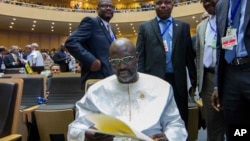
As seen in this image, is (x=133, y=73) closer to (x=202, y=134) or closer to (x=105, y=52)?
(x=105, y=52)

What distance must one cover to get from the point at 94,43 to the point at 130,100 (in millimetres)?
1102

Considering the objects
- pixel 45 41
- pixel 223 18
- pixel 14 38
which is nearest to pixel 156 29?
pixel 223 18

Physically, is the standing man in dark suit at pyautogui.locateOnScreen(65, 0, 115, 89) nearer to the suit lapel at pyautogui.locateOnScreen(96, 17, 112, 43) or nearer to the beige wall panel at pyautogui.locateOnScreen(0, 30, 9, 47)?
the suit lapel at pyautogui.locateOnScreen(96, 17, 112, 43)

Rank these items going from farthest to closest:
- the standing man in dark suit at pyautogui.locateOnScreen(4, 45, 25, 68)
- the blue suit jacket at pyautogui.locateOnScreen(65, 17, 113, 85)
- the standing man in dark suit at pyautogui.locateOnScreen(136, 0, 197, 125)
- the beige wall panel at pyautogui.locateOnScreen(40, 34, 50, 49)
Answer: the beige wall panel at pyautogui.locateOnScreen(40, 34, 50, 49), the standing man in dark suit at pyautogui.locateOnScreen(4, 45, 25, 68), the blue suit jacket at pyautogui.locateOnScreen(65, 17, 113, 85), the standing man in dark suit at pyautogui.locateOnScreen(136, 0, 197, 125)

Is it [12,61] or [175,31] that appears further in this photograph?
[12,61]

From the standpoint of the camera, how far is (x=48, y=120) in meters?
3.56

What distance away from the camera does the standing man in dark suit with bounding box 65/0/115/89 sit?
2723 millimetres

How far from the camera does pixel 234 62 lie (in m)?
1.86

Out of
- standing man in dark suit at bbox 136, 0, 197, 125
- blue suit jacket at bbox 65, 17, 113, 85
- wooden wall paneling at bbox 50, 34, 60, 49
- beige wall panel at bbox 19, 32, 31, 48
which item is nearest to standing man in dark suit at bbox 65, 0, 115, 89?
blue suit jacket at bbox 65, 17, 113, 85

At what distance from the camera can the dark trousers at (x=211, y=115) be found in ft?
8.50

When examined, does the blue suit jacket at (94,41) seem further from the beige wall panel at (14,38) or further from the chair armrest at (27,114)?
the beige wall panel at (14,38)

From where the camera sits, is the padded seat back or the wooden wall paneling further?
the wooden wall paneling

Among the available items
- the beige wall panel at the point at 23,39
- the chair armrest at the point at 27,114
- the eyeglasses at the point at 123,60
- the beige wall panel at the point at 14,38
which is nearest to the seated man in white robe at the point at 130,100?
the eyeglasses at the point at 123,60

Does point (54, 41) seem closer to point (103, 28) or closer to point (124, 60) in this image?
point (103, 28)
